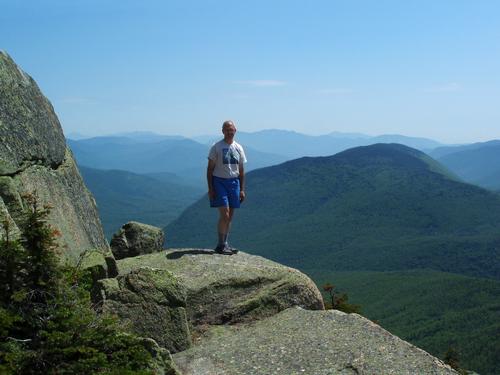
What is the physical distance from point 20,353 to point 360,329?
30.2ft

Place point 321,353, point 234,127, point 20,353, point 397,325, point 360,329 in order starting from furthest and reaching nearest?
point 397,325 → point 234,127 → point 360,329 → point 321,353 → point 20,353

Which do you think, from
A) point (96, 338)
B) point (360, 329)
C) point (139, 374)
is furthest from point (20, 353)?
point (360, 329)

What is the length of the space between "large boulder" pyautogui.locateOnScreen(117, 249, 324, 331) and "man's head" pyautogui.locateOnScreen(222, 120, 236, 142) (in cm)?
436

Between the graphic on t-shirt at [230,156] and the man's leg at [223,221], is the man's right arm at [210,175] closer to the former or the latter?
the graphic on t-shirt at [230,156]

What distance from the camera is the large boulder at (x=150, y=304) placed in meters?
12.4

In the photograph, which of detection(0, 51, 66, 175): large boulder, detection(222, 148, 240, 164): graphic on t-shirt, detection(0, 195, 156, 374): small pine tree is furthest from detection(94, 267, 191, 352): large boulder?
detection(222, 148, 240, 164): graphic on t-shirt

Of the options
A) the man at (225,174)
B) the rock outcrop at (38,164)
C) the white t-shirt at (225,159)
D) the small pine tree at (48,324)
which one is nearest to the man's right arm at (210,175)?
the man at (225,174)

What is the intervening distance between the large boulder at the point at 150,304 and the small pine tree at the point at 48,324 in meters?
2.54

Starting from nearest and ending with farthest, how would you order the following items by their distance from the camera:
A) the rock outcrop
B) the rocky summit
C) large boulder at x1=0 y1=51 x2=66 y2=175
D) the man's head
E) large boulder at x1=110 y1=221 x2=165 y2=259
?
the rocky summit
the rock outcrop
large boulder at x1=0 y1=51 x2=66 y2=175
the man's head
large boulder at x1=110 y1=221 x2=165 y2=259

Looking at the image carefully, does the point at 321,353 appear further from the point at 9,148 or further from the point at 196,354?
the point at 9,148

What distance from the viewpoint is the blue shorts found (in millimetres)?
18062

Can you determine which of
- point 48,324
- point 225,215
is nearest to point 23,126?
point 225,215

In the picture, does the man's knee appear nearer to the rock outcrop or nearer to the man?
the man

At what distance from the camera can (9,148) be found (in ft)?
48.3
